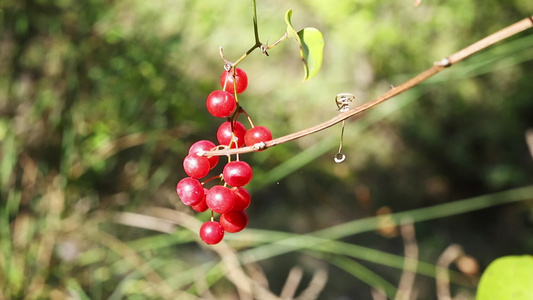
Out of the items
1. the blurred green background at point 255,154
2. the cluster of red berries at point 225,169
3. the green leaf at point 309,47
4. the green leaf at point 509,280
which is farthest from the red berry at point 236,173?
the blurred green background at point 255,154

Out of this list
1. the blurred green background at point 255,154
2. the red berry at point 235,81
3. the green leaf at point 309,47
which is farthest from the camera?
the blurred green background at point 255,154

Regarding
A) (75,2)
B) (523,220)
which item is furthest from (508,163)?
(75,2)

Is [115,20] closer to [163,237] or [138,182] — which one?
[138,182]

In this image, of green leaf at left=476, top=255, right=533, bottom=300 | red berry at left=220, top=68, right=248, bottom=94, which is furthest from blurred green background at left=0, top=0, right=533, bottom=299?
red berry at left=220, top=68, right=248, bottom=94

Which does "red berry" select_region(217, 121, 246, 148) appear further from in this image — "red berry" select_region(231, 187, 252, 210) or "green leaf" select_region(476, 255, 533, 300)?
"green leaf" select_region(476, 255, 533, 300)

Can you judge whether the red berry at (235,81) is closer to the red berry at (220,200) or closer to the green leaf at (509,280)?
the red berry at (220,200)

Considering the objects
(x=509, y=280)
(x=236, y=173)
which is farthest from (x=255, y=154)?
(x=236, y=173)
